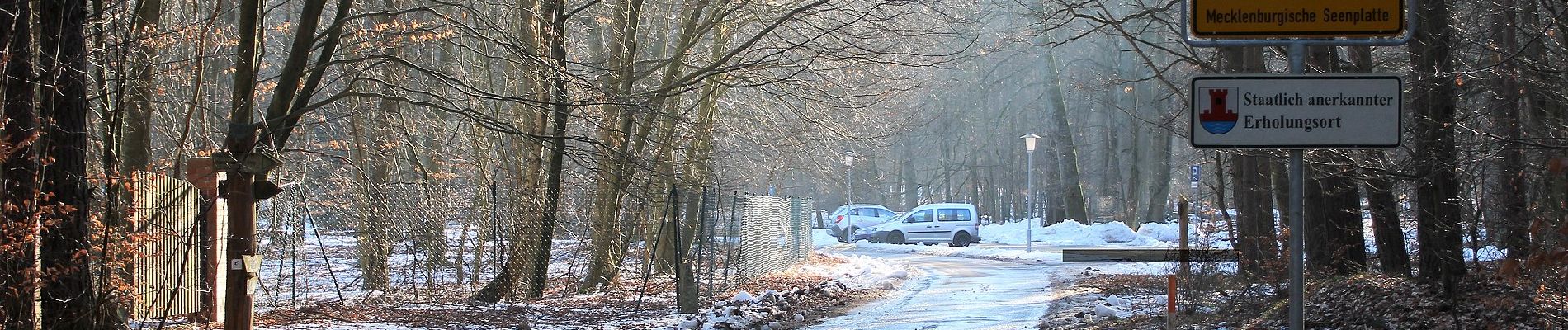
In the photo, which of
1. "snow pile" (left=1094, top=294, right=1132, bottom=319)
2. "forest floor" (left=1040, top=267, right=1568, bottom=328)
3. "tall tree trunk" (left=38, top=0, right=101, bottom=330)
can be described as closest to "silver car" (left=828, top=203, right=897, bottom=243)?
"snow pile" (left=1094, top=294, right=1132, bottom=319)

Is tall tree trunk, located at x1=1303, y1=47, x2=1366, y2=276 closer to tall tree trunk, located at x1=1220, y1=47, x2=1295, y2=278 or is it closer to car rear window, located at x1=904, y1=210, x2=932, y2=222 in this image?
tall tree trunk, located at x1=1220, y1=47, x2=1295, y2=278

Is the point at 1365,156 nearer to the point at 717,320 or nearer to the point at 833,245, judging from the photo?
the point at 717,320

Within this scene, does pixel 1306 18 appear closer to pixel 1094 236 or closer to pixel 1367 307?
pixel 1367 307

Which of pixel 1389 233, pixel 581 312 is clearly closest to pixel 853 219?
pixel 581 312

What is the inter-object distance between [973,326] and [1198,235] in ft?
11.3

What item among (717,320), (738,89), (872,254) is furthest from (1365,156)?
(872,254)

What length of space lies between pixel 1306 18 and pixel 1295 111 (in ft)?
1.13

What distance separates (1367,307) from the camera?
10.8 meters

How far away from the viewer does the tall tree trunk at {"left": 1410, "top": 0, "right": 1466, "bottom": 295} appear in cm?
981

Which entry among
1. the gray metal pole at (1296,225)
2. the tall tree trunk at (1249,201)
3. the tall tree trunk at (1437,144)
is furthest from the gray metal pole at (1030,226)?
the gray metal pole at (1296,225)

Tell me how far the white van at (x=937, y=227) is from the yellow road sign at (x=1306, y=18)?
1343 inches

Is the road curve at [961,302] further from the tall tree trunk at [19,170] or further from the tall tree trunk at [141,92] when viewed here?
the tall tree trunk at [19,170]

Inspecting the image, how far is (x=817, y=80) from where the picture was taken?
20.0 m

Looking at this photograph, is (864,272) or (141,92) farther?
(864,272)
